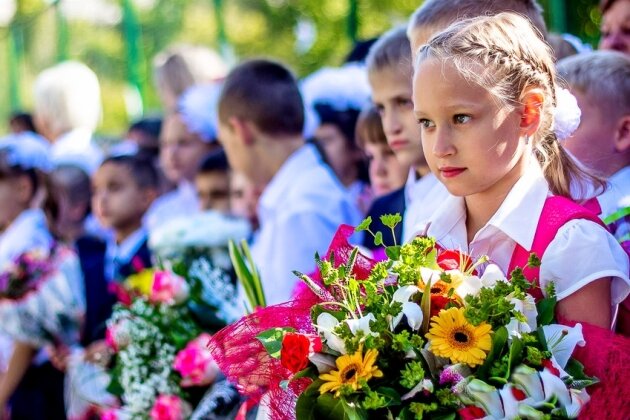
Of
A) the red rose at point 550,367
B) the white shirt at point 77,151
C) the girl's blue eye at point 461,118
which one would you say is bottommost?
the white shirt at point 77,151

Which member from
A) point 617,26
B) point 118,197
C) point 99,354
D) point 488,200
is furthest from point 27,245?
point 488,200

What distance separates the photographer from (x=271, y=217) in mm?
4570

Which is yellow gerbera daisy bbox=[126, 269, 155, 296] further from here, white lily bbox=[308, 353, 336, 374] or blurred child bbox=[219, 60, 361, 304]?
white lily bbox=[308, 353, 336, 374]

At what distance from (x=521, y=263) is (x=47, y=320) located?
3837 millimetres

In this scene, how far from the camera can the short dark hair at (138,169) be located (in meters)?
6.48

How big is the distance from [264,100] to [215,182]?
1.26m

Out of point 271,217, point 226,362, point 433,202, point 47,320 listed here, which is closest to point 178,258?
point 271,217

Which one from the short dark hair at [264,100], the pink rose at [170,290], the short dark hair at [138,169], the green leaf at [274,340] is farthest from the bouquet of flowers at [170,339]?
the short dark hair at [138,169]

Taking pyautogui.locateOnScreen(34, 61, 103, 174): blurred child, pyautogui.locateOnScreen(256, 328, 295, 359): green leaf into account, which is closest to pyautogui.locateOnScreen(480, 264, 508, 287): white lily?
pyautogui.locateOnScreen(256, 328, 295, 359): green leaf

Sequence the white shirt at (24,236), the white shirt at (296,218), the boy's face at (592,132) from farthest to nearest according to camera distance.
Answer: the white shirt at (24,236)
the white shirt at (296,218)
the boy's face at (592,132)

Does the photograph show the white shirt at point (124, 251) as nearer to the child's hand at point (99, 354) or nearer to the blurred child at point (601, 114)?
the child's hand at point (99, 354)

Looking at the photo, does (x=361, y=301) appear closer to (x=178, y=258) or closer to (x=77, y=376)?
(x=178, y=258)

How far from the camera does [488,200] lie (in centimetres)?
272

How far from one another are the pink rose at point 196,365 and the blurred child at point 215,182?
2.00 metres
